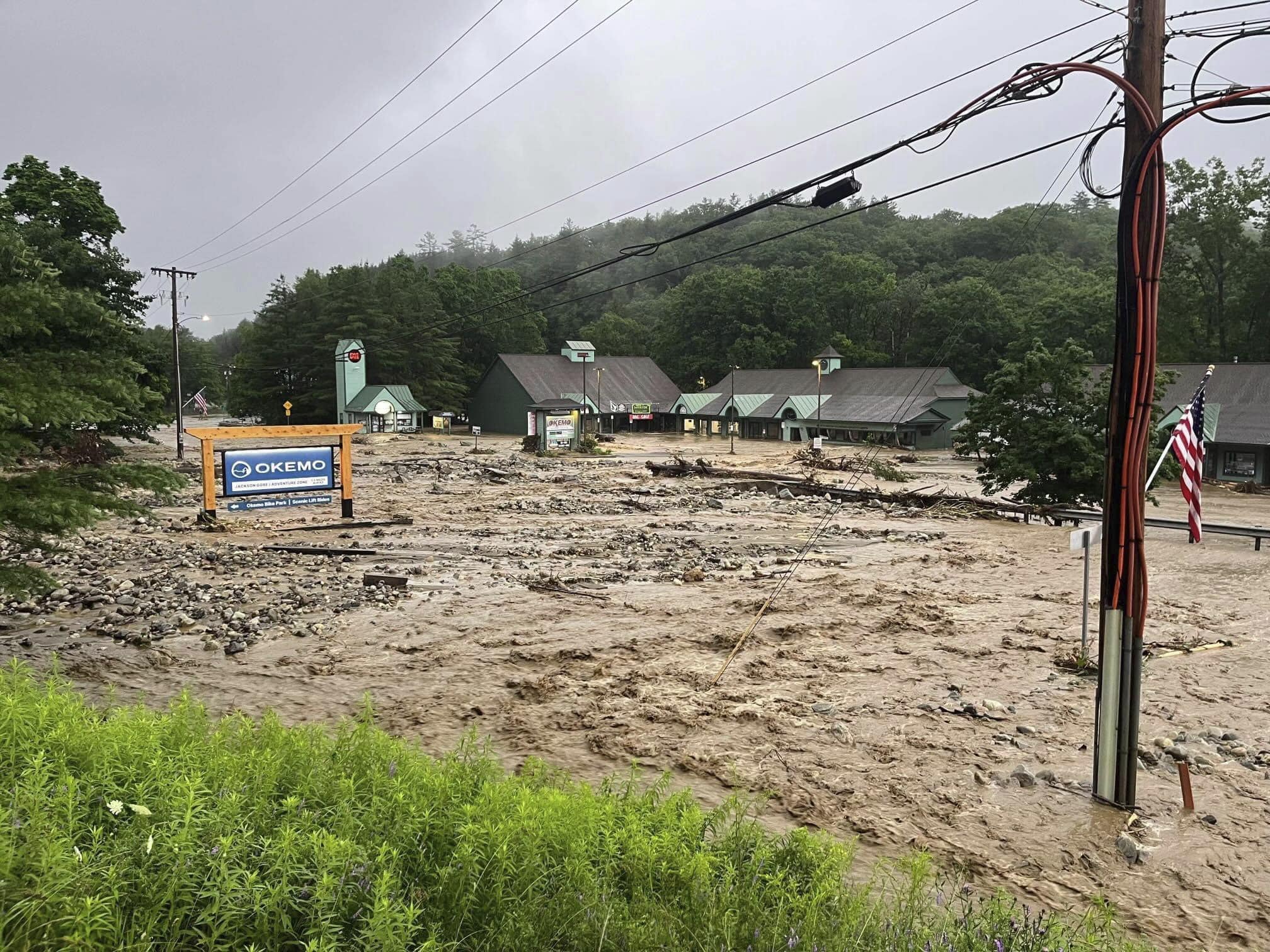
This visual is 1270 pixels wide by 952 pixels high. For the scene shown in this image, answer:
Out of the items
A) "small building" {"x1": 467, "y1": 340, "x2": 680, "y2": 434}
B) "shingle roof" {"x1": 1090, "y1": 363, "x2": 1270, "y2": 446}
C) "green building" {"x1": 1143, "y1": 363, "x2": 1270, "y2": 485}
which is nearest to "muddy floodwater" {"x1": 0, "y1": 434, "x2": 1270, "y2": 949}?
"green building" {"x1": 1143, "y1": 363, "x2": 1270, "y2": 485}

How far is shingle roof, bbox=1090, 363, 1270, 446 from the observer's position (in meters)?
44.2

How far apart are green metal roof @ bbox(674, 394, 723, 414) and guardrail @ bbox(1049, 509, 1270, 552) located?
54973 mm

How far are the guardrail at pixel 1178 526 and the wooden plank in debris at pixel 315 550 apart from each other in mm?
19160

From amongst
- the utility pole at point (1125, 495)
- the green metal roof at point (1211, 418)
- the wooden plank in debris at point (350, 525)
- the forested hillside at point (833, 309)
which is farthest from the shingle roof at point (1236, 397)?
the utility pole at point (1125, 495)

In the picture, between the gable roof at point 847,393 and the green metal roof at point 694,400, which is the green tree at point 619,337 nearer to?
the green metal roof at point 694,400

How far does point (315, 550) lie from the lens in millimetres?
20438

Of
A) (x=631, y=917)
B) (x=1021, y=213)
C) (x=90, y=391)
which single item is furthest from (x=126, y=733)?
(x=1021, y=213)

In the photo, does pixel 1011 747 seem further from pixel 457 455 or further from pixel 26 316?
pixel 457 455

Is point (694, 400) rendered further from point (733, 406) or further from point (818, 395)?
point (818, 395)

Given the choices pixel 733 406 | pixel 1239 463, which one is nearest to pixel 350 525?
pixel 1239 463

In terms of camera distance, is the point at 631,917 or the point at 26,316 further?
the point at 26,316

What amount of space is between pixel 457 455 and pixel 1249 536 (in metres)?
38.4

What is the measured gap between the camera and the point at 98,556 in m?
19.0

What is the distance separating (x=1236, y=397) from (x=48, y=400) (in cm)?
5390
